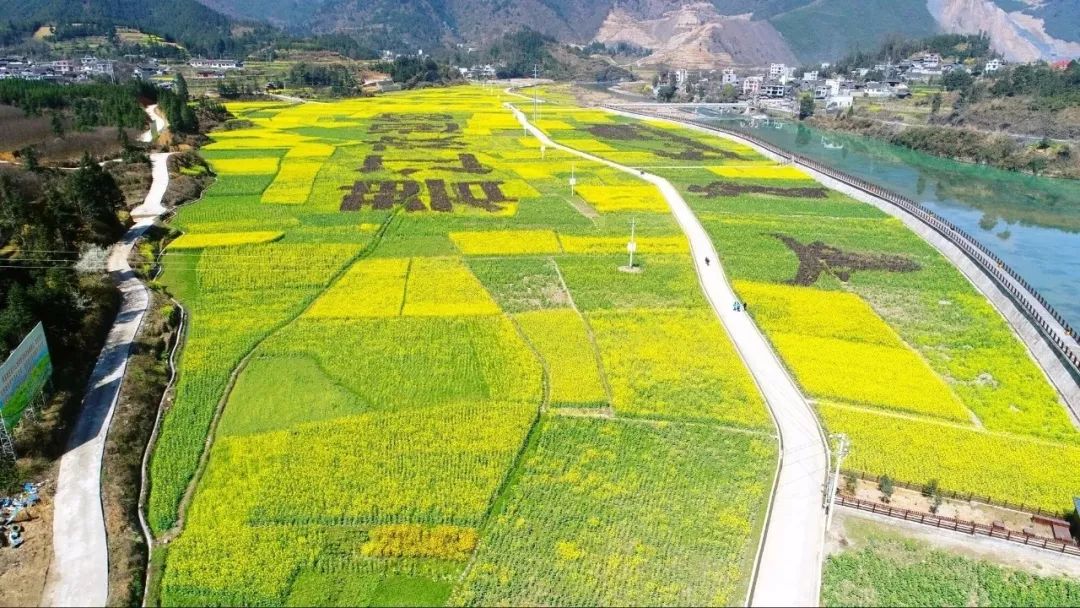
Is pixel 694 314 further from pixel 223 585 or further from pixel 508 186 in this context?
pixel 508 186

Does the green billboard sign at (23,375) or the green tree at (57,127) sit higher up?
the green tree at (57,127)

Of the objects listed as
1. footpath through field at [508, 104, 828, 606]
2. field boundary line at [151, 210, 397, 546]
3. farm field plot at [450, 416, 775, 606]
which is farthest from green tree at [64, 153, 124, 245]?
footpath through field at [508, 104, 828, 606]

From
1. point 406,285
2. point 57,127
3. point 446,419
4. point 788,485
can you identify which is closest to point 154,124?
point 57,127

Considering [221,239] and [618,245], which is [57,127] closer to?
[221,239]

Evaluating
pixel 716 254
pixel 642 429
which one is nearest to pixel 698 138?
pixel 716 254

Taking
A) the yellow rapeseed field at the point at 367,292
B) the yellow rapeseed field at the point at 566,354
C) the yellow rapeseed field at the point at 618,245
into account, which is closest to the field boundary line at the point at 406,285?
the yellow rapeseed field at the point at 367,292

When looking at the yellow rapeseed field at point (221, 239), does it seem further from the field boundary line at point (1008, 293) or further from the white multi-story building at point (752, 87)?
the white multi-story building at point (752, 87)

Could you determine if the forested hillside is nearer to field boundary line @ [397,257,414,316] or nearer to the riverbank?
the riverbank
